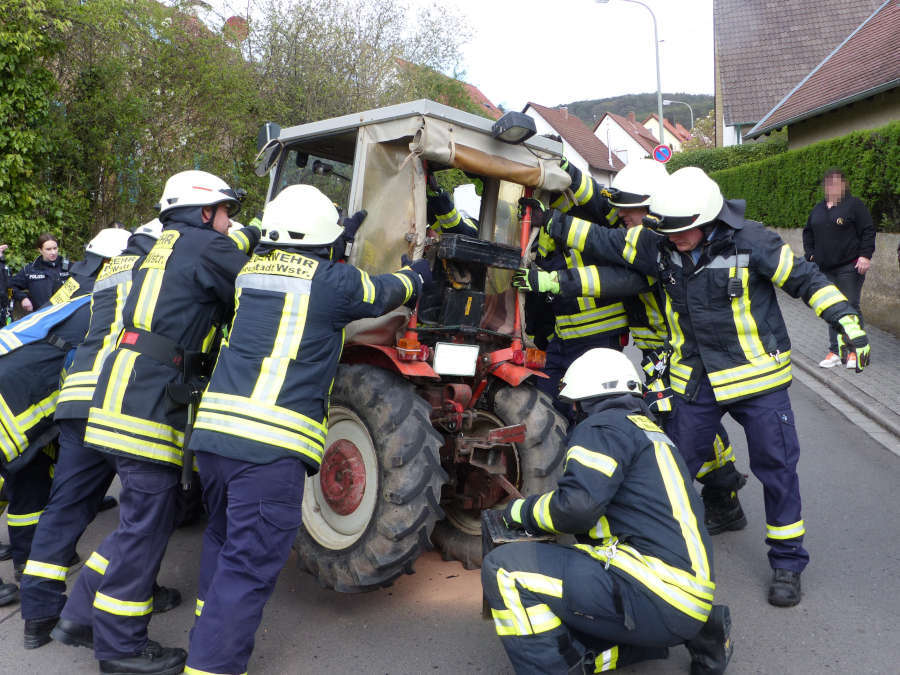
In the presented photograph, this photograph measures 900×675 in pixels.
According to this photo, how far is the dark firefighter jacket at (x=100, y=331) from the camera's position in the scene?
3.67 meters

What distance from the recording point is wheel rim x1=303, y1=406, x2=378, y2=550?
3707mm

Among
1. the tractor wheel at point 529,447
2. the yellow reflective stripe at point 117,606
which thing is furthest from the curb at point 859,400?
the yellow reflective stripe at point 117,606

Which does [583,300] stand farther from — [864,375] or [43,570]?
[864,375]

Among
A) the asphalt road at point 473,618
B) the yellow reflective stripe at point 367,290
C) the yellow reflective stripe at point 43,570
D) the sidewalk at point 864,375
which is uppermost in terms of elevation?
the yellow reflective stripe at point 367,290

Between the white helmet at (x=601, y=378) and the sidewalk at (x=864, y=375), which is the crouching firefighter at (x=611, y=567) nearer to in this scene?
the white helmet at (x=601, y=378)

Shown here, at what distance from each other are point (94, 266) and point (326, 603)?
2.34 metres

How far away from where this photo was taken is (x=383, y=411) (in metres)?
3.58

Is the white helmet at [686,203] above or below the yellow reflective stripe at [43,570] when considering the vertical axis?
above

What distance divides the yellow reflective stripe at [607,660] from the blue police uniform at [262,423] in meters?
1.31

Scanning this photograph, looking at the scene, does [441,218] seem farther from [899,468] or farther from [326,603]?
[899,468]

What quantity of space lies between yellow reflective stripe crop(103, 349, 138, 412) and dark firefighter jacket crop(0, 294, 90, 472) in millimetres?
910

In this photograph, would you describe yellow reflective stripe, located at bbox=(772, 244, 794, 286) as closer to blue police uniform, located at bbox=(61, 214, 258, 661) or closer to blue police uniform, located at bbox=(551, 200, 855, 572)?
blue police uniform, located at bbox=(551, 200, 855, 572)

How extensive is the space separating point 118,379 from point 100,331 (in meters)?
0.53

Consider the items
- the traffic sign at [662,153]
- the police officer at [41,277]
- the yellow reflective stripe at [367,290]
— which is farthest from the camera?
the traffic sign at [662,153]
